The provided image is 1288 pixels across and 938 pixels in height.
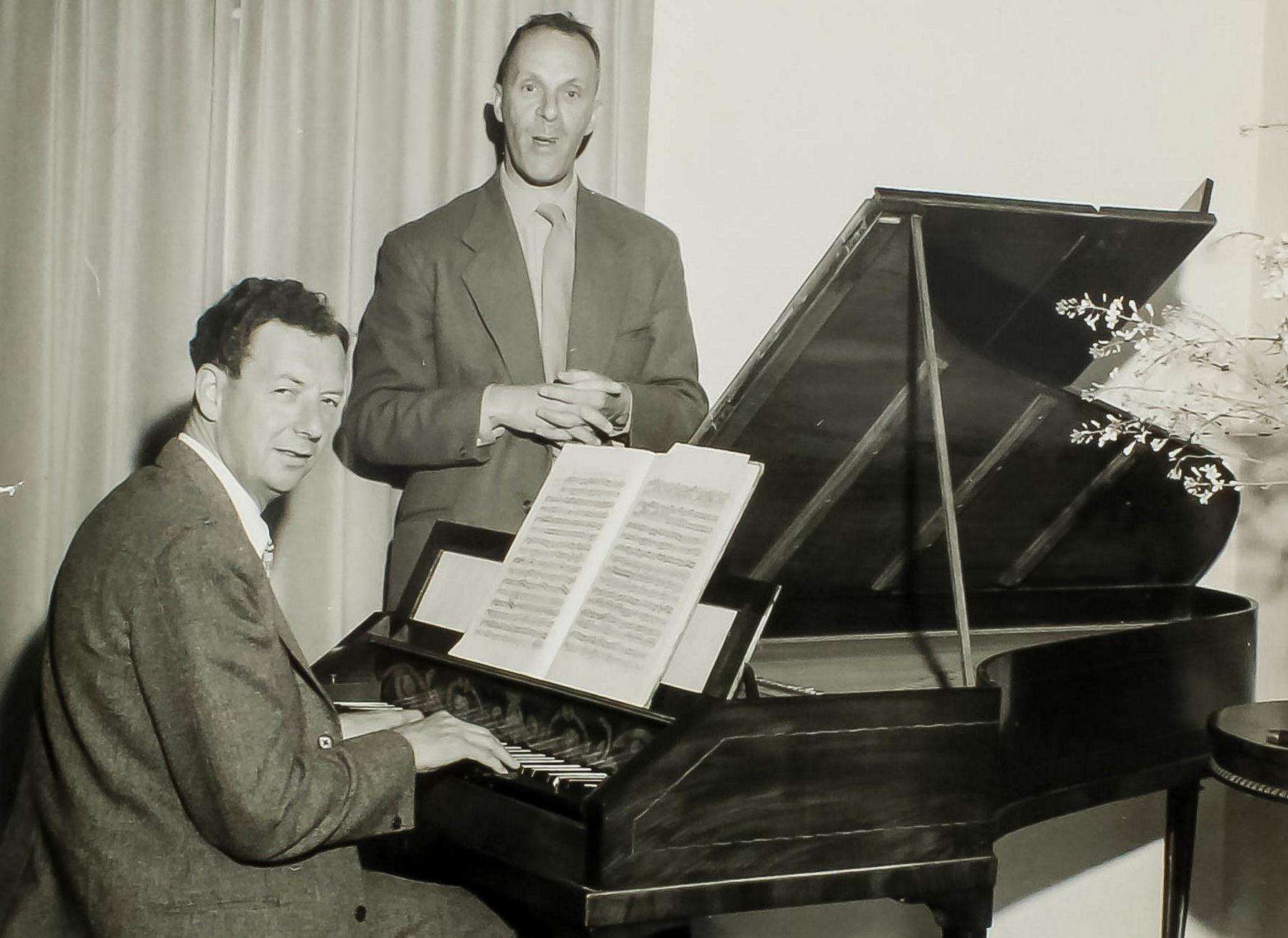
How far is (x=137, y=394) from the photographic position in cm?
305

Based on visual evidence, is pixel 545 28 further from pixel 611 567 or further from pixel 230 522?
pixel 230 522

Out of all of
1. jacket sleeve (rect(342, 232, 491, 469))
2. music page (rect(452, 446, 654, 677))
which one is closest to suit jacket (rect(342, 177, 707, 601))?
jacket sleeve (rect(342, 232, 491, 469))

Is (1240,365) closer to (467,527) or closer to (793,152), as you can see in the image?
(793,152)

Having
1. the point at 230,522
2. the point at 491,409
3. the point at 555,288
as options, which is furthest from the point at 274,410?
the point at 555,288

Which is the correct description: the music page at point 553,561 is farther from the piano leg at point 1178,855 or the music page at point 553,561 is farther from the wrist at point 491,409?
the piano leg at point 1178,855

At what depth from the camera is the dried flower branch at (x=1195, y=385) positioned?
2453mm

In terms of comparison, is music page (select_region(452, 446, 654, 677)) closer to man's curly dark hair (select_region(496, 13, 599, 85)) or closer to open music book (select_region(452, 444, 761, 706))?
open music book (select_region(452, 444, 761, 706))

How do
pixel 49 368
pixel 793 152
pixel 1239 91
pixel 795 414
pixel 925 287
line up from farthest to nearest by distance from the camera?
pixel 1239 91, pixel 793 152, pixel 49 368, pixel 795 414, pixel 925 287

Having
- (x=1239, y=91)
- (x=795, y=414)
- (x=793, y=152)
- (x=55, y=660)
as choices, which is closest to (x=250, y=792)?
(x=55, y=660)

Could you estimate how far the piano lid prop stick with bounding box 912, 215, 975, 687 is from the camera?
2.17 meters

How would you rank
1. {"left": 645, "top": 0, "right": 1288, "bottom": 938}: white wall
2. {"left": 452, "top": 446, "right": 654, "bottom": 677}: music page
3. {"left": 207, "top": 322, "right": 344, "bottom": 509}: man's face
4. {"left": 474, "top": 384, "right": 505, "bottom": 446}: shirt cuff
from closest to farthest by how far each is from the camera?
{"left": 207, "top": 322, "right": 344, "bottom": 509}: man's face
{"left": 452, "top": 446, "right": 654, "bottom": 677}: music page
{"left": 474, "top": 384, "right": 505, "bottom": 446}: shirt cuff
{"left": 645, "top": 0, "right": 1288, "bottom": 938}: white wall

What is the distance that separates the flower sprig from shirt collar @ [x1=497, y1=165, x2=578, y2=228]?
4.25 feet

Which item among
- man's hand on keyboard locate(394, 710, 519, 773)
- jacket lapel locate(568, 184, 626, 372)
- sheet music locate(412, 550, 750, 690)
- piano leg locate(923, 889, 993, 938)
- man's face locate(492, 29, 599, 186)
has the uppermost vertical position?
man's face locate(492, 29, 599, 186)

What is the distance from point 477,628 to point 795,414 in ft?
2.26
